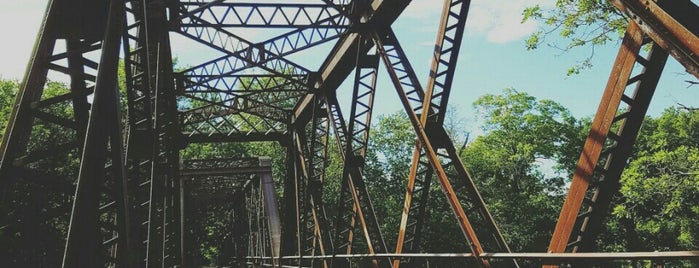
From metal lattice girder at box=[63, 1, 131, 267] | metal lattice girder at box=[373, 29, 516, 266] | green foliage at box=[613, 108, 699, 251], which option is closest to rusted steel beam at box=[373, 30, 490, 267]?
metal lattice girder at box=[373, 29, 516, 266]

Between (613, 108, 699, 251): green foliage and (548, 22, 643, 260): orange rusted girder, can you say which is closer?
(548, 22, 643, 260): orange rusted girder

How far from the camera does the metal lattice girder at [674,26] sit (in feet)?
10.4

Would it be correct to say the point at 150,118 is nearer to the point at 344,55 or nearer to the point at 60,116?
the point at 60,116

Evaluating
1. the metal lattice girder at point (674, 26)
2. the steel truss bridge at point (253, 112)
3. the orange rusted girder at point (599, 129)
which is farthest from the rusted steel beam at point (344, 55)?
the metal lattice girder at point (674, 26)

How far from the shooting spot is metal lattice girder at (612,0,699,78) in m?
3.18

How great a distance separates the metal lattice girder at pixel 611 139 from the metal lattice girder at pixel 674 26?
217 millimetres

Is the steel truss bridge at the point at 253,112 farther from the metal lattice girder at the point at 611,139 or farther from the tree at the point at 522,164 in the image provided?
the tree at the point at 522,164

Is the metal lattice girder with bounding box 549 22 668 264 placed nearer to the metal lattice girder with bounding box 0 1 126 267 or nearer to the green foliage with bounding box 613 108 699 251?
the metal lattice girder with bounding box 0 1 126 267

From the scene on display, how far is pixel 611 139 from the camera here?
4395 mm

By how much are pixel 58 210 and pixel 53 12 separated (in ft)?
5.55

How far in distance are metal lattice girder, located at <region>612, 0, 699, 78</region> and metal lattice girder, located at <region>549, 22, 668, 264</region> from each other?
0.22 m

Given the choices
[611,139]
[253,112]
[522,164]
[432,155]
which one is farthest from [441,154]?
[522,164]

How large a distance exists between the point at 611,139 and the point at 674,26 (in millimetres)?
1362

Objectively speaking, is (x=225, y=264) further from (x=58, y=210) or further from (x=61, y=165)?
(x=58, y=210)
